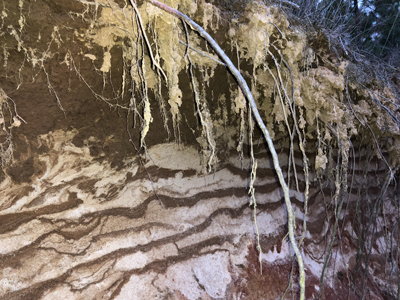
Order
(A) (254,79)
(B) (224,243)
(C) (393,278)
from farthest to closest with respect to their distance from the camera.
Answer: (C) (393,278)
(B) (224,243)
(A) (254,79)

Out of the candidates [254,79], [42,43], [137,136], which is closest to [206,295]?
[137,136]

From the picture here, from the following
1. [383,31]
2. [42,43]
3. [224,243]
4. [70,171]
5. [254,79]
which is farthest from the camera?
[383,31]

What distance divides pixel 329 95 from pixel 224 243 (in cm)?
109

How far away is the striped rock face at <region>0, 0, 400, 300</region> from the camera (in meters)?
1.10

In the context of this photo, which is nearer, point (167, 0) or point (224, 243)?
point (167, 0)

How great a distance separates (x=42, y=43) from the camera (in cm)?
106

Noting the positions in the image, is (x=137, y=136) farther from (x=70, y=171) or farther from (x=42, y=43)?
(x=42, y=43)

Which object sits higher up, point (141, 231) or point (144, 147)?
point (144, 147)

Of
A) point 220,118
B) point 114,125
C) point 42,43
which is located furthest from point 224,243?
point 42,43

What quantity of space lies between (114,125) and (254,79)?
2.65 feet

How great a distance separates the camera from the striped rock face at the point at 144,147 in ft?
3.61

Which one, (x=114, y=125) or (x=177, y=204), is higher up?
(x=114, y=125)

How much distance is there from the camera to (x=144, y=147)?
142 centimetres

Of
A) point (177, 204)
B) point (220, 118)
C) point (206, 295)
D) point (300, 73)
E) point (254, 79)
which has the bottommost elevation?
point (206, 295)
